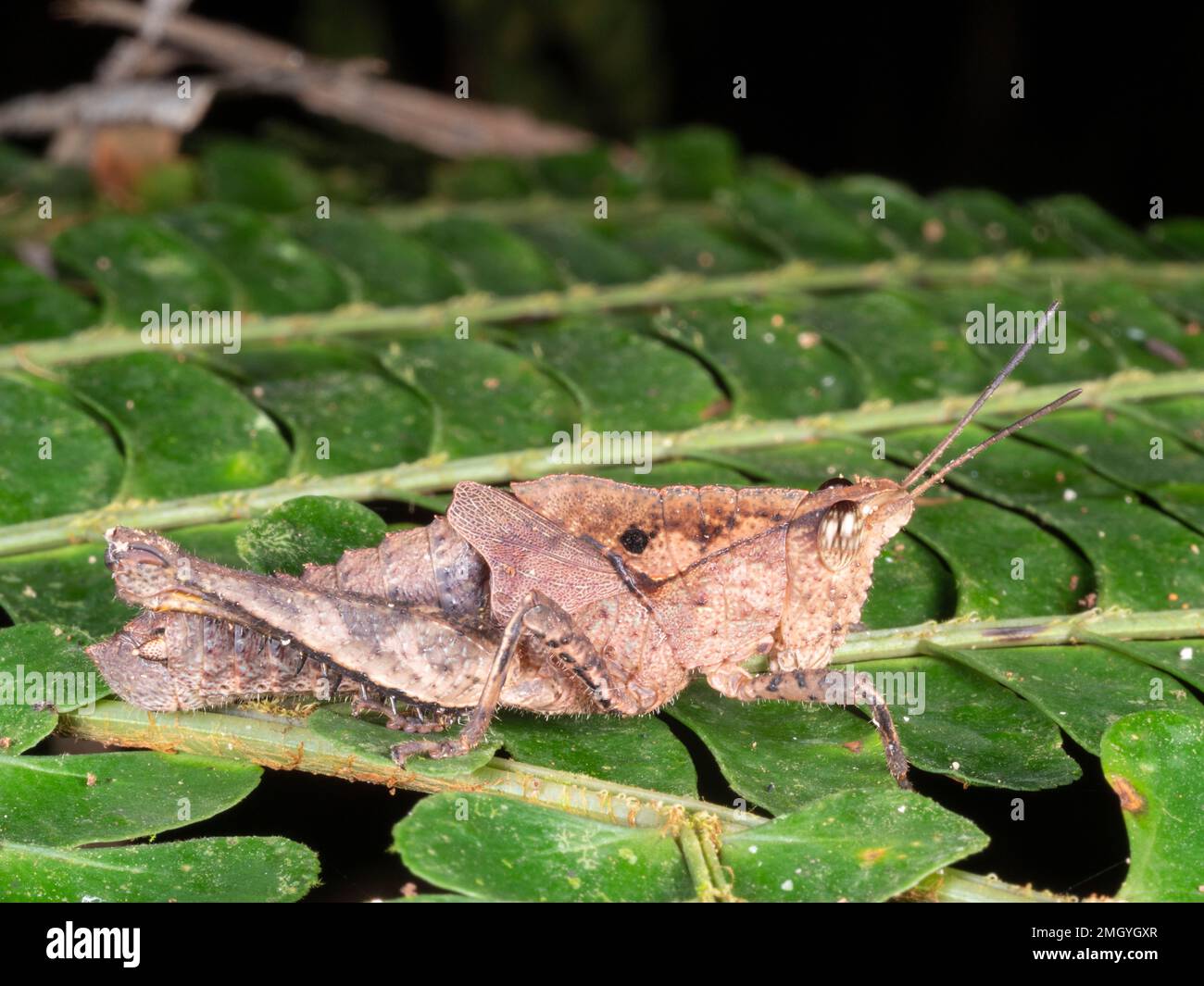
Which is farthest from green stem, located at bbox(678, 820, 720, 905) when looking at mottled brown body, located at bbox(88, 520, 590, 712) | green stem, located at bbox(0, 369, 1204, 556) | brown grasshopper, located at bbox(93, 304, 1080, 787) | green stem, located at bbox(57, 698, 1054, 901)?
green stem, located at bbox(0, 369, 1204, 556)

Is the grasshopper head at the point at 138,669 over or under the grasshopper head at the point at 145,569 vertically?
under

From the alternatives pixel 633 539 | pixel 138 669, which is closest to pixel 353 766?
pixel 138 669

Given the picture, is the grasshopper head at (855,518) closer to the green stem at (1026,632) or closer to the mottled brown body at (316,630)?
the green stem at (1026,632)

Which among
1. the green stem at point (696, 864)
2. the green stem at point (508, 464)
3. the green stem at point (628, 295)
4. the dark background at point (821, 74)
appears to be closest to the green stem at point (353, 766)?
the green stem at point (696, 864)

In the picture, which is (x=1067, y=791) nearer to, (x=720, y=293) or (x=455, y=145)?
(x=720, y=293)

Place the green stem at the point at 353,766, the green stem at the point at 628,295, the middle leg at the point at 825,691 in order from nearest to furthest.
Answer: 1. the green stem at the point at 353,766
2. the middle leg at the point at 825,691
3. the green stem at the point at 628,295

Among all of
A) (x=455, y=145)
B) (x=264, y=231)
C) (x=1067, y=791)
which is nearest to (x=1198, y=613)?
(x=1067, y=791)

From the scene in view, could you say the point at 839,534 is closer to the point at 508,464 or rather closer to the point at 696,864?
the point at 508,464
